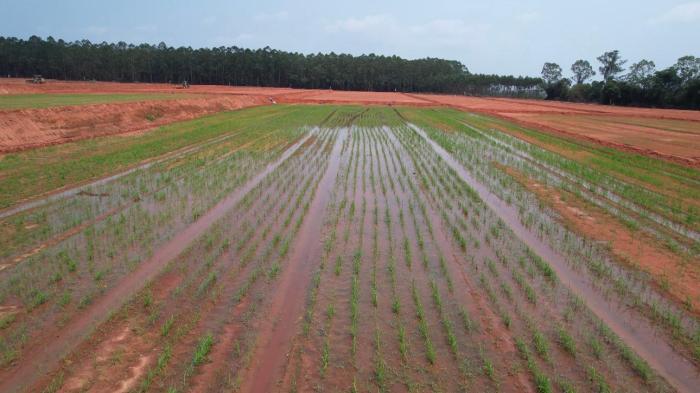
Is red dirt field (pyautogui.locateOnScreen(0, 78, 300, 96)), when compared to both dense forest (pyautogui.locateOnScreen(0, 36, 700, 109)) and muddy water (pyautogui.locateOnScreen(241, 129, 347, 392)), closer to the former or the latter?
dense forest (pyautogui.locateOnScreen(0, 36, 700, 109))

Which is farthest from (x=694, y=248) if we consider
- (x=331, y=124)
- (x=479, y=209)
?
(x=331, y=124)

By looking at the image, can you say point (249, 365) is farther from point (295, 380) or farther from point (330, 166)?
point (330, 166)

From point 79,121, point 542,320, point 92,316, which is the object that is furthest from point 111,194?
point 79,121

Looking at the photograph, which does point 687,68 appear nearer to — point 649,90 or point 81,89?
point 649,90

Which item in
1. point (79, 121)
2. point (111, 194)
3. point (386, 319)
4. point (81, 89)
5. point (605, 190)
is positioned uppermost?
point (81, 89)

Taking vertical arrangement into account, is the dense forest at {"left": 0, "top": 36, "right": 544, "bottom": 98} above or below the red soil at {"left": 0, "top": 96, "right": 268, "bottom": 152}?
above

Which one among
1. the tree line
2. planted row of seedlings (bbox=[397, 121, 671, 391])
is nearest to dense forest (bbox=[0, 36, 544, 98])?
the tree line
